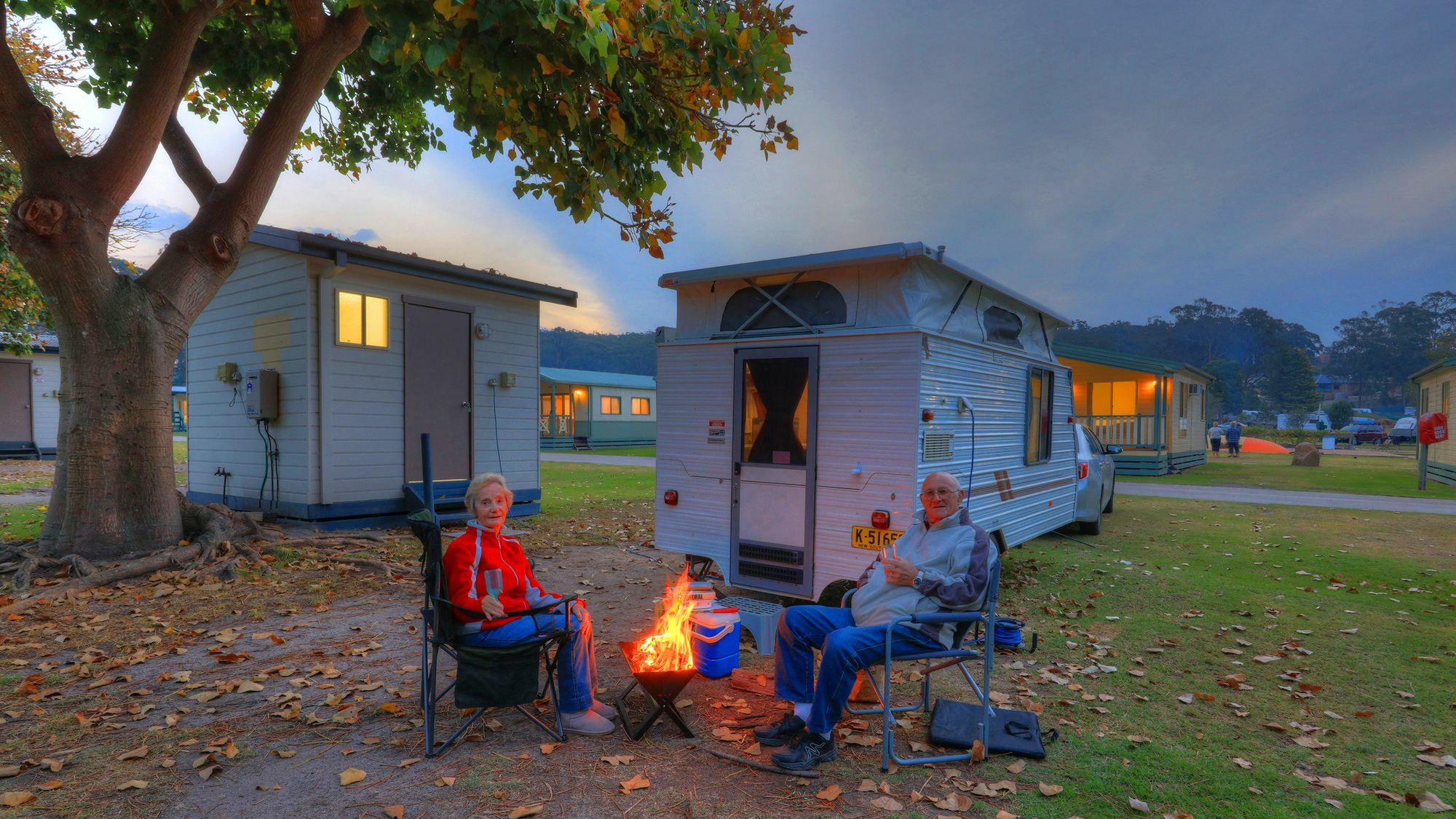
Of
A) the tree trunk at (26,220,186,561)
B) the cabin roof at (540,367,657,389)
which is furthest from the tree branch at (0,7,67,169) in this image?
the cabin roof at (540,367,657,389)

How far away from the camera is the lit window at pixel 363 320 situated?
8.54 m

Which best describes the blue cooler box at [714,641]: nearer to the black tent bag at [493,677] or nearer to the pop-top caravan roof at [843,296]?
the black tent bag at [493,677]

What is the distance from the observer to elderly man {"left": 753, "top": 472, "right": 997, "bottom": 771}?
3.04 metres

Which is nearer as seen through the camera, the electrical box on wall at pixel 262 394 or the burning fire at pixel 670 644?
the burning fire at pixel 670 644

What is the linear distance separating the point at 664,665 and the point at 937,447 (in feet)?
8.51

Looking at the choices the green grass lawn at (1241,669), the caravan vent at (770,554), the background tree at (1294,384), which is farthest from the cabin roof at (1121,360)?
the background tree at (1294,384)

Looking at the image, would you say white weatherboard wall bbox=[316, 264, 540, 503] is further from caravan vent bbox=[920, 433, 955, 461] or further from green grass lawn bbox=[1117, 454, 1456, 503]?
green grass lawn bbox=[1117, 454, 1456, 503]

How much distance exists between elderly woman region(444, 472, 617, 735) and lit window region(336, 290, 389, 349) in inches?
247

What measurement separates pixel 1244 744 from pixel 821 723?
209 centimetres

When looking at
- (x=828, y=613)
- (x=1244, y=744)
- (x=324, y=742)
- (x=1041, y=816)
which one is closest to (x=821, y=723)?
(x=828, y=613)

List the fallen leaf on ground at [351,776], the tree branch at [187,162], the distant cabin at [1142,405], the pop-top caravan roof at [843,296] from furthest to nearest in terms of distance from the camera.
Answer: the distant cabin at [1142,405] < the tree branch at [187,162] < the pop-top caravan roof at [843,296] < the fallen leaf on ground at [351,776]

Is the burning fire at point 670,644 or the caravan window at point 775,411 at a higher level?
the caravan window at point 775,411

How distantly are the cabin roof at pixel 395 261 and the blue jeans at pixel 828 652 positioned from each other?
735 cm

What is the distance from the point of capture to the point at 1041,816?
2.63 meters
